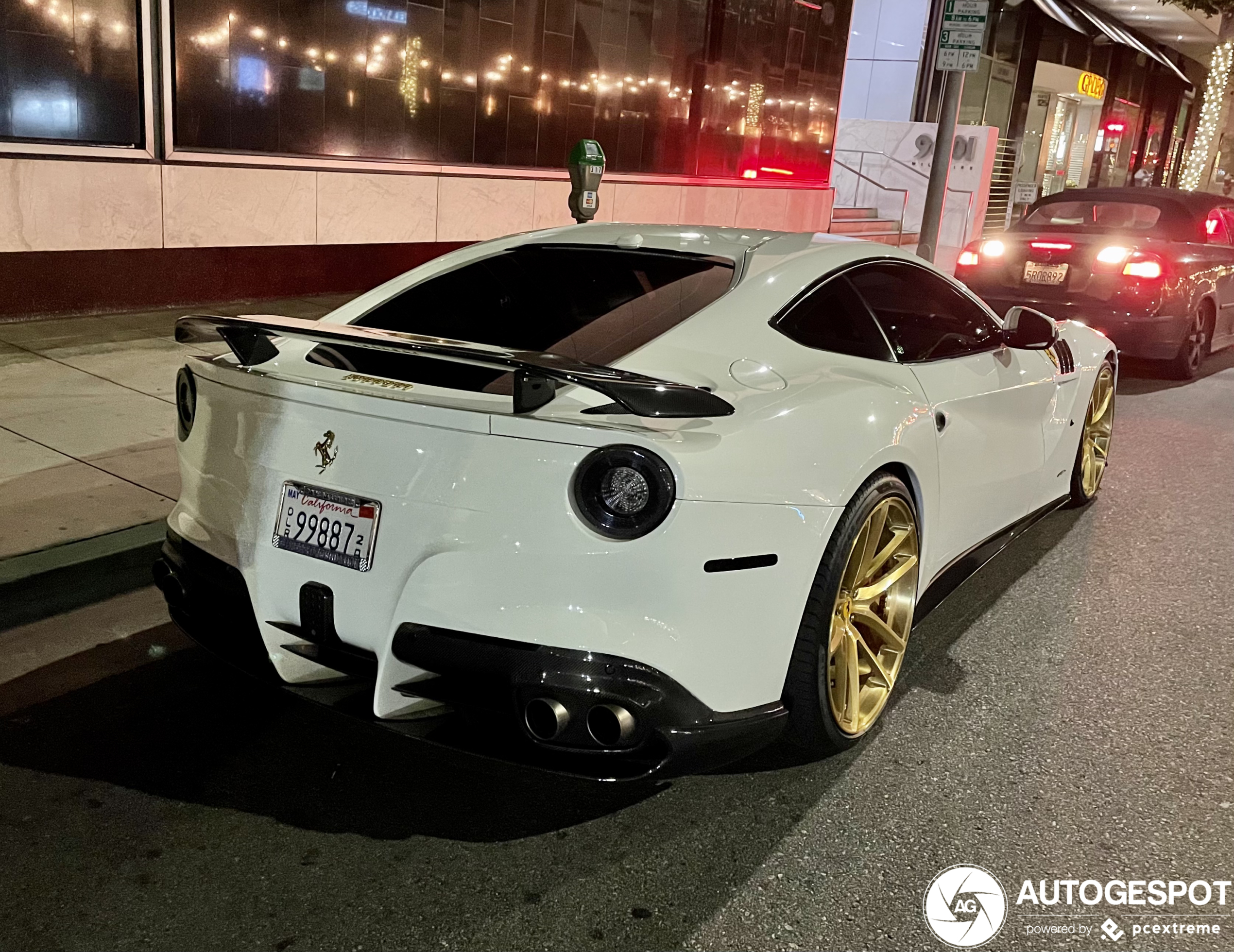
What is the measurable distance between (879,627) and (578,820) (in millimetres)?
1082

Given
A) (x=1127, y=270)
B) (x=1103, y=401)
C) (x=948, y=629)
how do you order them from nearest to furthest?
(x=948, y=629) → (x=1103, y=401) → (x=1127, y=270)

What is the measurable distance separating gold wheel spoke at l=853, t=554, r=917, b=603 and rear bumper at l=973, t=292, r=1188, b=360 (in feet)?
22.2

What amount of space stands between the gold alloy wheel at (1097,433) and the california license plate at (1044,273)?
3.75m

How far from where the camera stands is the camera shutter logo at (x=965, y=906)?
8.70 ft

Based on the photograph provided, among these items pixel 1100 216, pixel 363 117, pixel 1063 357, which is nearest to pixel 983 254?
pixel 1100 216

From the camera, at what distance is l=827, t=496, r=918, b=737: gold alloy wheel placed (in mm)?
3264

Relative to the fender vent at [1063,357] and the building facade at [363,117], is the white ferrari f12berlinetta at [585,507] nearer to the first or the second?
the fender vent at [1063,357]

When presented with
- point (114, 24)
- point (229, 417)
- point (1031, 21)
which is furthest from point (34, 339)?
point (1031, 21)

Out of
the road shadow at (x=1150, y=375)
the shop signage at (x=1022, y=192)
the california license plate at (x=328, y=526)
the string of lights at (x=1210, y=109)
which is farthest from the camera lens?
the string of lights at (x=1210, y=109)

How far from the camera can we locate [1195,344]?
1042 cm

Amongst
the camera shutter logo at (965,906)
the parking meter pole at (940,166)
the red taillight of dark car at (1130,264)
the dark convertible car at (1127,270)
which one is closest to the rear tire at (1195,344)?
the dark convertible car at (1127,270)

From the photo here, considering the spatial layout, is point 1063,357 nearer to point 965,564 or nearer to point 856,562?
point 965,564

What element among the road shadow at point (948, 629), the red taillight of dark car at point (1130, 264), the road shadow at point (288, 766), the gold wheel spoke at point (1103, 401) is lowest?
the road shadow at point (288, 766)

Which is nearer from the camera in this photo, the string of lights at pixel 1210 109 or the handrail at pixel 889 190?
the handrail at pixel 889 190
